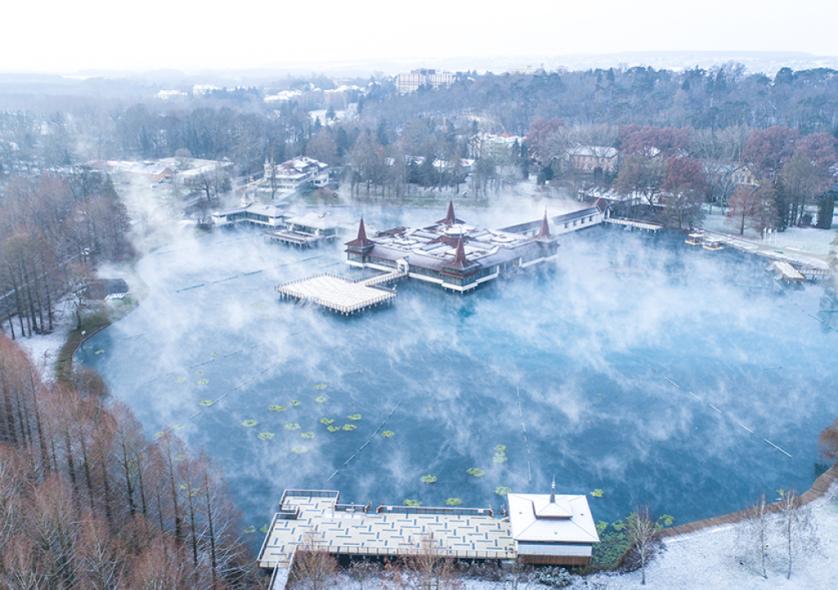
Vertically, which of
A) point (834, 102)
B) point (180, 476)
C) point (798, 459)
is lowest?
point (798, 459)

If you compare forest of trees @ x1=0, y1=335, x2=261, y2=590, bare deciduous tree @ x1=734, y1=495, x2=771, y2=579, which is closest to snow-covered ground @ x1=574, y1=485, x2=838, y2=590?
bare deciduous tree @ x1=734, y1=495, x2=771, y2=579

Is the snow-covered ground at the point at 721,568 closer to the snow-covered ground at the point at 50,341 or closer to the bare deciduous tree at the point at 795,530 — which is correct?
the bare deciduous tree at the point at 795,530

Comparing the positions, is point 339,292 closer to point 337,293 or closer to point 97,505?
point 337,293

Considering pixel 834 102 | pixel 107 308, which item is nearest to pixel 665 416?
A: pixel 107 308

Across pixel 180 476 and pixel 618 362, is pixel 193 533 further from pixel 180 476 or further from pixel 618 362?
pixel 618 362

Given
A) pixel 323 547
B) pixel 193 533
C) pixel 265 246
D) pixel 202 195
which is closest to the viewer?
pixel 193 533

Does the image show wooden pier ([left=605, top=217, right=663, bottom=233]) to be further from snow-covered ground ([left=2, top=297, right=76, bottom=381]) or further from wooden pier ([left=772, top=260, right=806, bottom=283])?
snow-covered ground ([left=2, top=297, right=76, bottom=381])

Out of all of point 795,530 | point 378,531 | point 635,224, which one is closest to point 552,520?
point 378,531
